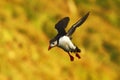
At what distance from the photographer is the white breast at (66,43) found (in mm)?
6398

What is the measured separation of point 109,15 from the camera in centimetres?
1047

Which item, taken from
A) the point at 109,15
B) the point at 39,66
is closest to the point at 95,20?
the point at 109,15

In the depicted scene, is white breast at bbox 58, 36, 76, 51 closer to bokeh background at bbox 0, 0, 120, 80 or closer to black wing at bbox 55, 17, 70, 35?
black wing at bbox 55, 17, 70, 35

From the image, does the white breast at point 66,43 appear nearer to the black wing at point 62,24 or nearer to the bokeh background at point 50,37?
the black wing at point 62,24

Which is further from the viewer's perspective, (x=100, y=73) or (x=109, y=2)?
(x=109, y=2)

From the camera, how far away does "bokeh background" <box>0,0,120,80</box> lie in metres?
9.20

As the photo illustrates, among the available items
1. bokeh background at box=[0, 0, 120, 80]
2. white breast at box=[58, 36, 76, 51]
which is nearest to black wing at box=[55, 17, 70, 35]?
white breast at box=[58, 36, 76, 51]

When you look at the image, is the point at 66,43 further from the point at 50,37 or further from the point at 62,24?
the point at 50,37

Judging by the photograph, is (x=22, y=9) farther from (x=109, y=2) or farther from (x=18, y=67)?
(x=109, y=2)

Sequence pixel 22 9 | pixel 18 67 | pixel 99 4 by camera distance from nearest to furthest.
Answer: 1. pixel 18 67
2. pixel 22 9
3. pixel 99 4

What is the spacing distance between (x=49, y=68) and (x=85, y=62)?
2.64 feet

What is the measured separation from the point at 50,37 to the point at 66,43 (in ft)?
11.1

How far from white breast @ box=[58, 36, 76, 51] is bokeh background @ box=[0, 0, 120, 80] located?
2678mm

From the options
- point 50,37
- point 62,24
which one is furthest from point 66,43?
point 50,37
